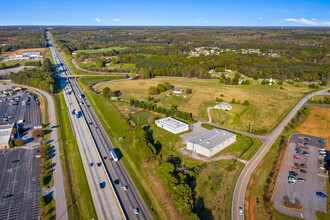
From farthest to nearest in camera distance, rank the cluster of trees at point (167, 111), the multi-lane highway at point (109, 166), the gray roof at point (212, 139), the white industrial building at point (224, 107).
A: 1. the white industrial building at point (224, 107)
2. the cluster of trees at point (167, 111)
3. the gray roof at point (212, 139)
4. the multi-lane highway at point (109, 166)

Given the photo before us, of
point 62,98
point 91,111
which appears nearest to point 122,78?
point 62,98

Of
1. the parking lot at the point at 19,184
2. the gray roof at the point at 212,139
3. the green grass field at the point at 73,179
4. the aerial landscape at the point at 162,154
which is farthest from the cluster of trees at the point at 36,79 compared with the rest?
the gray roof at the point at 212,139

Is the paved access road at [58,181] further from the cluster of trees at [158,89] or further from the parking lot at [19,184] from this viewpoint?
the cluster of trees at [158,89]

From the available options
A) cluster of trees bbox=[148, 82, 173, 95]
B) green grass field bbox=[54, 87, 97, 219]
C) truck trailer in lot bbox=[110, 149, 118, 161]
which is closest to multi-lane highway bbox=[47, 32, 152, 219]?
truck trailer in lot bbox=[110, 149, 118, 161]

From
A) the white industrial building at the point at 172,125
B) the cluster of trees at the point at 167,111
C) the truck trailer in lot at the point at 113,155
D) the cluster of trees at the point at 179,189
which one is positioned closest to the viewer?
the cluster of trees at the point at 179,189

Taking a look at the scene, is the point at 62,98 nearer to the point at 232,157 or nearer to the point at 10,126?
the point at 10,126

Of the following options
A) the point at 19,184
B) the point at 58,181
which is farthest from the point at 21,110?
the point at 58,181

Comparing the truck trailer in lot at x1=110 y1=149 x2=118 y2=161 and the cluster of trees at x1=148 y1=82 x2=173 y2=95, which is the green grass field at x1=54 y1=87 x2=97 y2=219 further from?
the cluster of trees at x1=148 y1=82 x2=173 y2=95
